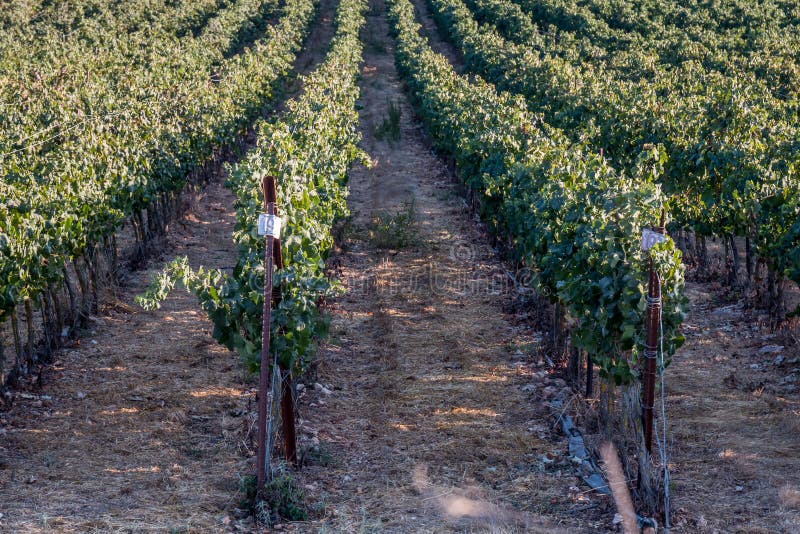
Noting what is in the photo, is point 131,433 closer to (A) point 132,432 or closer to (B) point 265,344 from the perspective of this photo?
(A) point 132,432

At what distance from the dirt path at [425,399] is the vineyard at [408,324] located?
4 centimetres

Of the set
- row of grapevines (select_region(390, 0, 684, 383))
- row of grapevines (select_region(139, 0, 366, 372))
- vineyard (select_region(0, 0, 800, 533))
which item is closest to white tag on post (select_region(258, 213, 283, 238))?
vineyard (select_region(0, 0, 800, 533))

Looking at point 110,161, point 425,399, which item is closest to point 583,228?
point 425,399

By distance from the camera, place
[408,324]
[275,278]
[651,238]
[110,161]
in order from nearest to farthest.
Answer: [651,238], [275,278], [408,324], [110,161]

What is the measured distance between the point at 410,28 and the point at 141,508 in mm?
38018

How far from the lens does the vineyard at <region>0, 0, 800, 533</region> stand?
26.2 feet

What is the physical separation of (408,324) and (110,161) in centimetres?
565

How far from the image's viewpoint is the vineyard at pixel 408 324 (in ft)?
26.2

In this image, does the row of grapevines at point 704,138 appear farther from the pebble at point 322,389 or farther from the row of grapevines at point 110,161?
the row of grapevines at point 110,161

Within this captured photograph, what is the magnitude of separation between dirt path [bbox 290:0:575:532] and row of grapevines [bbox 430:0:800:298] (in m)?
3.55

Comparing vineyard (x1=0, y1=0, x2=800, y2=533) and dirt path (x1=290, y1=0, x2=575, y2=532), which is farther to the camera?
dirt path (x1=290, y1=0, x2=575, y2=532)

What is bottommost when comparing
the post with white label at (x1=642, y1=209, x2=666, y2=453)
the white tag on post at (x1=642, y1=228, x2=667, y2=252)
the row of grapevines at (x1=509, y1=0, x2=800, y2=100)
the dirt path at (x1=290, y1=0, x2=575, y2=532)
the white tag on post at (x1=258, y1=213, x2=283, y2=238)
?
the dirt path at (x1=290, y1=0, x2=575, y2=532)

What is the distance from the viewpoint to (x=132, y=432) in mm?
9781

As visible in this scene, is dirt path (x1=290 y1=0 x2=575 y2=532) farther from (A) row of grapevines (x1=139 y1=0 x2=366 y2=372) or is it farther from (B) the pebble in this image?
(A) row of grapevines (x1=139 y1=0 x2=366 y2=372)
